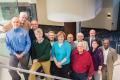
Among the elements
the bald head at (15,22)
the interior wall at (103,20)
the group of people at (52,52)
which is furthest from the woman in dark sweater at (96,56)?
the interior wall at (103,20)

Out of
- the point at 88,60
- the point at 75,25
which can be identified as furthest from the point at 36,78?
the point at 75,25

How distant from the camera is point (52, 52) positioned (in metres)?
3.15

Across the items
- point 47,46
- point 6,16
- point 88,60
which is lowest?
point 88,60

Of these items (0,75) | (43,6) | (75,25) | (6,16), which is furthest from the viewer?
(43,6)

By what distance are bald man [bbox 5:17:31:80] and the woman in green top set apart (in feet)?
0.37

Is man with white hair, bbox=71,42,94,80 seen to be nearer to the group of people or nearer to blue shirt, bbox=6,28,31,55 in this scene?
the group of people

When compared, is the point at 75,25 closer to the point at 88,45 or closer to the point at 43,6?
the point at 43,6

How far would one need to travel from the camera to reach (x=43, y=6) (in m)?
7.55

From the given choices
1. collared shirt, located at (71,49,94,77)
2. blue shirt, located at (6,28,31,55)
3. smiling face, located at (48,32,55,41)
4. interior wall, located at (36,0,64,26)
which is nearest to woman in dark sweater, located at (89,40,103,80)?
collared shirt, located at (71,49,94,77)

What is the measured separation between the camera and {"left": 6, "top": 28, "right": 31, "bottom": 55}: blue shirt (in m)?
3.07

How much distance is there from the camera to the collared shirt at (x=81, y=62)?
3109mm

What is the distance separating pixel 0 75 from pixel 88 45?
152cm

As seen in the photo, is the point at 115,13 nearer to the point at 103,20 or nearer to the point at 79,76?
the point at 103,20

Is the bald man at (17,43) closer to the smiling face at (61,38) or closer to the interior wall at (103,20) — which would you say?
the smiling face at (61,38)
